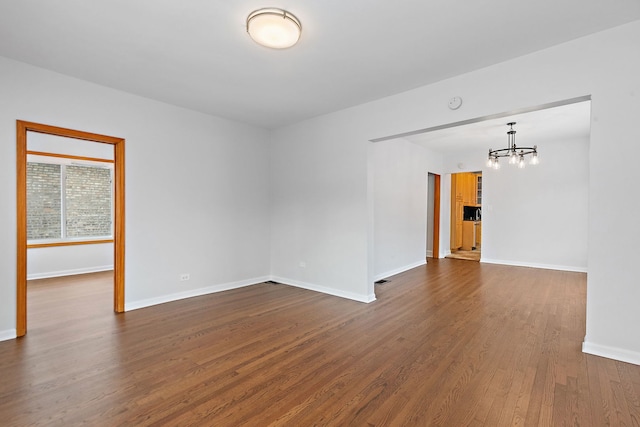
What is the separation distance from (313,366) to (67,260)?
19.1 ft

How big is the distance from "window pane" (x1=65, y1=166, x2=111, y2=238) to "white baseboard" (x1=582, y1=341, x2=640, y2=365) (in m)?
7.83

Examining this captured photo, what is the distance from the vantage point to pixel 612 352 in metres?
2.44

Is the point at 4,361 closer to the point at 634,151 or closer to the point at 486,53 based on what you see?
the point at 486,53

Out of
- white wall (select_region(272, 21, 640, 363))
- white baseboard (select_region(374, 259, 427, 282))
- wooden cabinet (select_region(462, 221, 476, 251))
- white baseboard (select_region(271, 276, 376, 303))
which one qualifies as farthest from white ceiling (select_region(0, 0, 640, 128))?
wooden cabinet (select_region(462, 221, 476, 251))

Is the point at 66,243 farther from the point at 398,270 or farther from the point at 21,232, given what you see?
the point at 398,270

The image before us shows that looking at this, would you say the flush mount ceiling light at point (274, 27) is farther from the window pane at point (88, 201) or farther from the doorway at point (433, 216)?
the doorway at point (433, 216)

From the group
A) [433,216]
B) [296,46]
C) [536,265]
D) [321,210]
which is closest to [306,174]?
[321,210]

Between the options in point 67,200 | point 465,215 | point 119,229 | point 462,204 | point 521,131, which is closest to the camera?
point 119,229

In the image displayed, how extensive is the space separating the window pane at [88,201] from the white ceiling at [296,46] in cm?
354

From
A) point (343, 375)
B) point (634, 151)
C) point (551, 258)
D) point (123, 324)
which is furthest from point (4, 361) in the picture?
point (551, 258)

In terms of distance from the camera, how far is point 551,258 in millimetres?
6262

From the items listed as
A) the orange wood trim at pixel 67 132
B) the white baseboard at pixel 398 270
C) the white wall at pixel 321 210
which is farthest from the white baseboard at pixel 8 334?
the white baseboard at pixel 398 270

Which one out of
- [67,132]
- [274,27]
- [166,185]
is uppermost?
[274,27]

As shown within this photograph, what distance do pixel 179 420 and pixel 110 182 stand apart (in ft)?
20.2
